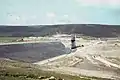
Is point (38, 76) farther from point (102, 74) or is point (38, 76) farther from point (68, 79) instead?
point (102, 74)

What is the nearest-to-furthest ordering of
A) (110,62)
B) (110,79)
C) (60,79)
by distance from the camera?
(60,79) < (110,79) < (110,62)

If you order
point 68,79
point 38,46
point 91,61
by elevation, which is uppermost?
point 68,79

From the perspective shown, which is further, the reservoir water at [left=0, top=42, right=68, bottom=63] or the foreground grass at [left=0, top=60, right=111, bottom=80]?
the reservoir water at [left=0, top=42, right=68, bottom=63]

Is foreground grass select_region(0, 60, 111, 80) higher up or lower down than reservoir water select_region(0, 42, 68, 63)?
higher up

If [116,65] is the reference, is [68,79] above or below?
above

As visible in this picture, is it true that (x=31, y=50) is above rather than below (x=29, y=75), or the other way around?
below

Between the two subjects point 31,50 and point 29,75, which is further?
point 31,50

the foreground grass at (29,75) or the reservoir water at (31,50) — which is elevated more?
the foreground grass at (29,75)

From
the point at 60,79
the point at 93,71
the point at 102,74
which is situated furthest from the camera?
the point at 93,71

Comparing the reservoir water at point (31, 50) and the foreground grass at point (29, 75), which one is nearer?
the foreground grass at point (29, 75)

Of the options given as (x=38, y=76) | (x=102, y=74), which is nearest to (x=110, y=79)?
(x=102, y=74)

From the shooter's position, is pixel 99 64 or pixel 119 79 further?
pixel 99 64
